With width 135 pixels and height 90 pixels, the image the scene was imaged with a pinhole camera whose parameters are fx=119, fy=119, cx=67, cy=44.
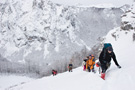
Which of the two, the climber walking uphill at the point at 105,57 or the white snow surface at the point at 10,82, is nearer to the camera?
the climber walking uphill at the point at 105,57

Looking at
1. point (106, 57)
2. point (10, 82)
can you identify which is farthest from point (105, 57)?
point (10, 82)

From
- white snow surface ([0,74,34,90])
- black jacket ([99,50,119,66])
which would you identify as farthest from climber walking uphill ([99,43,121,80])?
white snow surface ([0,74,34,90])

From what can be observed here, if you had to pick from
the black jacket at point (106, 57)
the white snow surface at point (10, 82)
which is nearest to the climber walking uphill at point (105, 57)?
the black jacket at point (106, 57)

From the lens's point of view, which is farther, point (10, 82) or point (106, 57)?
point (10, 82)

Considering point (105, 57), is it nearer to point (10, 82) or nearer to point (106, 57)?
point (106, 57)

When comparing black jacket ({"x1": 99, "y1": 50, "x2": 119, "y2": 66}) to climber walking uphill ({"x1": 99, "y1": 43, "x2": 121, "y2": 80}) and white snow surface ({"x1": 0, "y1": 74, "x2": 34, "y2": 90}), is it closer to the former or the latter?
climber walking uphill ({"x1": 99, "y1": 43, "x2": 121, "y2": 80})

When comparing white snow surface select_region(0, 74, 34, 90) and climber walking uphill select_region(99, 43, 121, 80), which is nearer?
climber walking uphill select_region(99, 43, 121, 80)

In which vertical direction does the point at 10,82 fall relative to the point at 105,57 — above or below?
below

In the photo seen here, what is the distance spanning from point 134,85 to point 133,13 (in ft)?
138

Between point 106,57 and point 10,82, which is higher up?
point 106,57

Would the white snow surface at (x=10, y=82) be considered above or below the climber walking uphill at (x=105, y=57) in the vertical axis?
below

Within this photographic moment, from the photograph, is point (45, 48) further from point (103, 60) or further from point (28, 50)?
point (103, 60)

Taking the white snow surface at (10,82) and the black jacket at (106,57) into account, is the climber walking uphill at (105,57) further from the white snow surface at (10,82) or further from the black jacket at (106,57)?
the white snow surface at (10,82)

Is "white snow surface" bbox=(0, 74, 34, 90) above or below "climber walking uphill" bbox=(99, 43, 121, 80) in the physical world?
below
